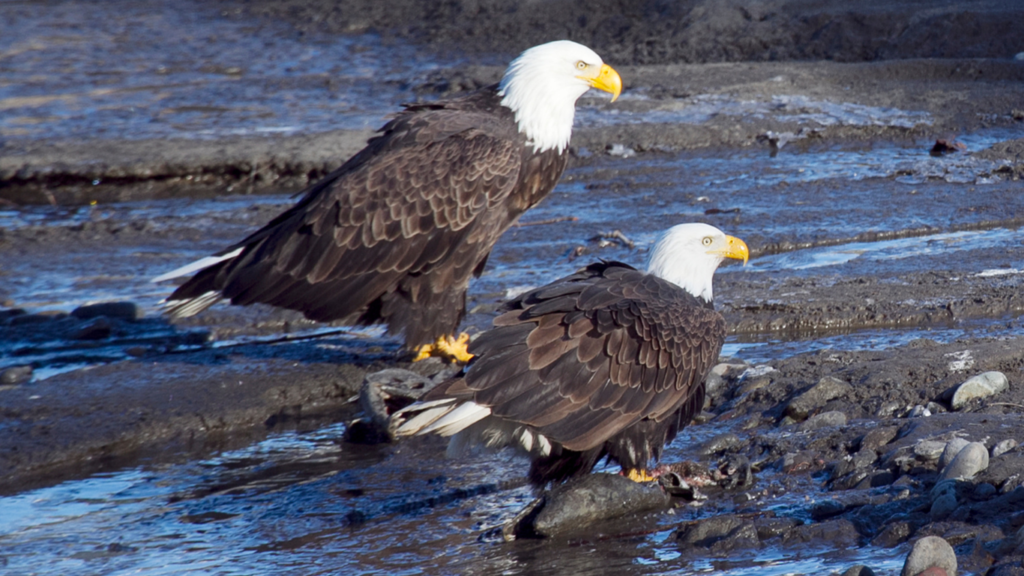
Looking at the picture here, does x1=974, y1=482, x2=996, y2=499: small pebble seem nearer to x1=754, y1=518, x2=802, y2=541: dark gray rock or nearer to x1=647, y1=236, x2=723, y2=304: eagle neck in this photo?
x1=754, y1=518, x2=802, y2=541: dark gray rock

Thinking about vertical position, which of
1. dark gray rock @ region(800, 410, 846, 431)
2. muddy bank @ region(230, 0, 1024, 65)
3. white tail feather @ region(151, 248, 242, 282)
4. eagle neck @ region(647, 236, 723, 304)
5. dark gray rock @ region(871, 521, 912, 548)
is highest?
muddy bank @ region(230, 0, 1024, 65)

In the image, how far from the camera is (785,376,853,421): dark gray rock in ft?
14.8

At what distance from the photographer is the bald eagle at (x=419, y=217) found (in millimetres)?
5531

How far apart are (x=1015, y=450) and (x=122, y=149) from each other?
25.5ft

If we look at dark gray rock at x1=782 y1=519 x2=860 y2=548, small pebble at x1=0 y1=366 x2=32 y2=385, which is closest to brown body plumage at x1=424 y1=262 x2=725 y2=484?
dark gray rock at x1=782 y1=519 x2=860 y2=548

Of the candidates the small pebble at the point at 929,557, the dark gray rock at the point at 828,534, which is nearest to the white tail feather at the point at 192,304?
the dark gray rock at the point at 828,534

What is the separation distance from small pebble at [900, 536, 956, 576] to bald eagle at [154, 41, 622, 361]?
2.91 metres

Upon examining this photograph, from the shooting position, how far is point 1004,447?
12.4 feet

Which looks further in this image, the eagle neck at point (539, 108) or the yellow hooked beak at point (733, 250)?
the eagle neck at point (539, 108)

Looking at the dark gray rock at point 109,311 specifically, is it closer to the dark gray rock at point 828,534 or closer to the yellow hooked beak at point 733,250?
the yellow hooked beak at point 733,250

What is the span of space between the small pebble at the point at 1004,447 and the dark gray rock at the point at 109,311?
4.40 metres

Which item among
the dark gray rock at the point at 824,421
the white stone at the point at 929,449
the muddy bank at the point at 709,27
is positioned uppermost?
the muddy bank at the point at 709,27

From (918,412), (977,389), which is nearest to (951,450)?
(918,412)

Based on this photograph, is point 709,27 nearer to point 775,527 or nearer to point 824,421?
point 824,421
